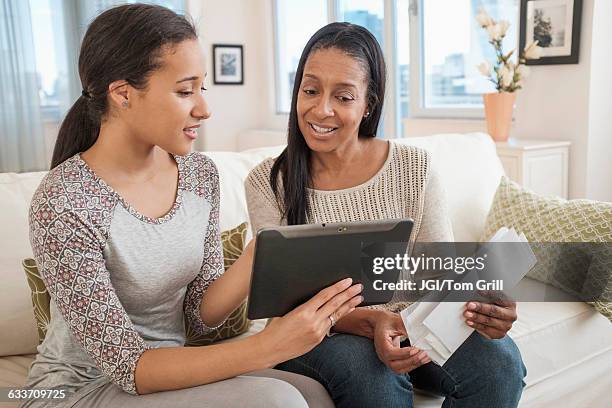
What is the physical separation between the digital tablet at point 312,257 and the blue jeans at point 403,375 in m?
0.24

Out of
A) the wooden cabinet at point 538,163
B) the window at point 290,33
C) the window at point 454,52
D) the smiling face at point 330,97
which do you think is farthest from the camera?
the window at point 290,33

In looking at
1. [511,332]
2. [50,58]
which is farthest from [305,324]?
[50,58]

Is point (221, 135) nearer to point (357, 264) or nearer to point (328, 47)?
point (328, 47)

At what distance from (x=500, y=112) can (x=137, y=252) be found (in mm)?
2413

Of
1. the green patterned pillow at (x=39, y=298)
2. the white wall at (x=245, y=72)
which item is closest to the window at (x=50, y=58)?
the white wall at (x=245, y=72)

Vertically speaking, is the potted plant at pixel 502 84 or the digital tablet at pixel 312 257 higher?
the potted plant at pixel 502 84

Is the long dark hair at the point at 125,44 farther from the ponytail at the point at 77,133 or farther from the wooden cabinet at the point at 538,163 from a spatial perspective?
the wooden cabinet at the point at 538,163

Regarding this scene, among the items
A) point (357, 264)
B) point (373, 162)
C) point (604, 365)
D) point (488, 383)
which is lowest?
point (604, 365)

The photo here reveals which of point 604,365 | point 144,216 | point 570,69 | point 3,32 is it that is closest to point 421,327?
point 144,216

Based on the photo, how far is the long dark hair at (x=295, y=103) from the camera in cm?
153

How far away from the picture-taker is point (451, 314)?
1.26 m

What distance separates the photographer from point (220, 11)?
5.36m

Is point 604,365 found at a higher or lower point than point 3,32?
lower

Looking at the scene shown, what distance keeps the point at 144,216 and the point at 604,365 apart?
4.86 feet
